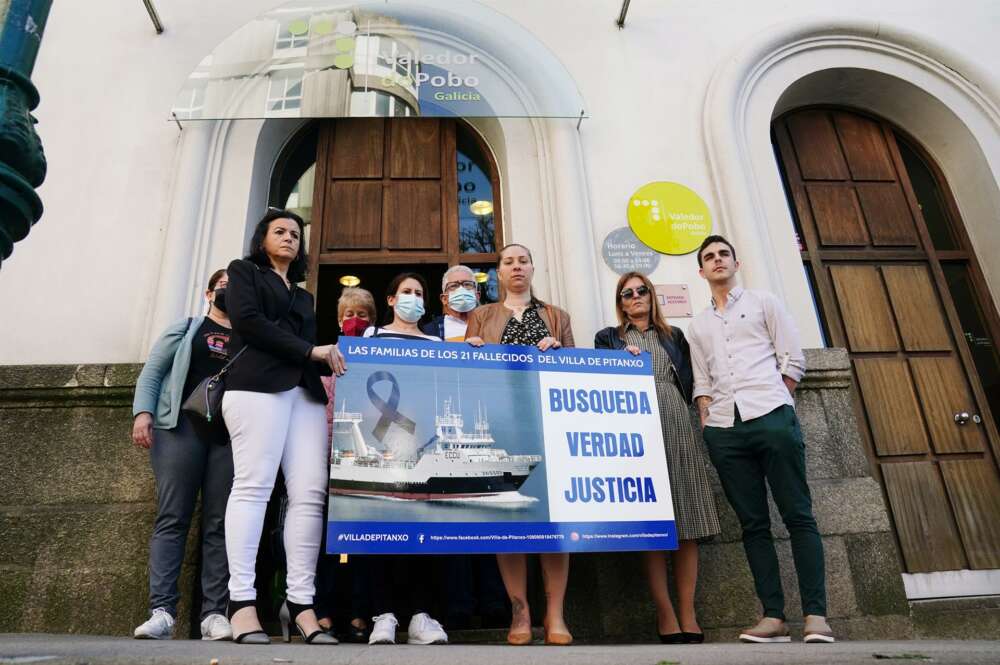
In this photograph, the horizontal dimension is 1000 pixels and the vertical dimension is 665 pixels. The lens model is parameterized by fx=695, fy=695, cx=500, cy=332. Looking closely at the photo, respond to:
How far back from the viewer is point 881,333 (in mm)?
5820

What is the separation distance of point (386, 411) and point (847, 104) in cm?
579

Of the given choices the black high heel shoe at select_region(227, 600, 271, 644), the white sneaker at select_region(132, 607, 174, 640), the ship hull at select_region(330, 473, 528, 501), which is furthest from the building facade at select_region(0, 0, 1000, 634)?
the black high heel shoe at select_region(227, 600, 271, 644)

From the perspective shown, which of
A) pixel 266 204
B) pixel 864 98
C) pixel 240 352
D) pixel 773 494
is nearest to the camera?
pixel 240 352

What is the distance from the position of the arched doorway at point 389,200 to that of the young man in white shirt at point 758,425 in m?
2.45

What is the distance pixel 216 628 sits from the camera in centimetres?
A: 296

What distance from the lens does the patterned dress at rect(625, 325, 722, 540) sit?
3516 mm

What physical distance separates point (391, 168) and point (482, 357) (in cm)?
321

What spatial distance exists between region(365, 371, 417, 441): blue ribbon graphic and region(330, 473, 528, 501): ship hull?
9.6 inches

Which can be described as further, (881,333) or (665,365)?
(881,333)

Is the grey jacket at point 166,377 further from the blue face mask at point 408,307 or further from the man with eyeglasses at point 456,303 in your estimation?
the man with eyeglasses at point 456,303

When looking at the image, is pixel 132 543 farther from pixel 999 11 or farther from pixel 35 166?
pixel 999 11

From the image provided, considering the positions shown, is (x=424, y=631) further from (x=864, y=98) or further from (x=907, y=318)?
(x=864, y=98)

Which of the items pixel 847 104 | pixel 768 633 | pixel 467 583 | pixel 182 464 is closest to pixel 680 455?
pixel 768 633

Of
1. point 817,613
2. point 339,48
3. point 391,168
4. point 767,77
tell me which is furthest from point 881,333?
point 339,48
